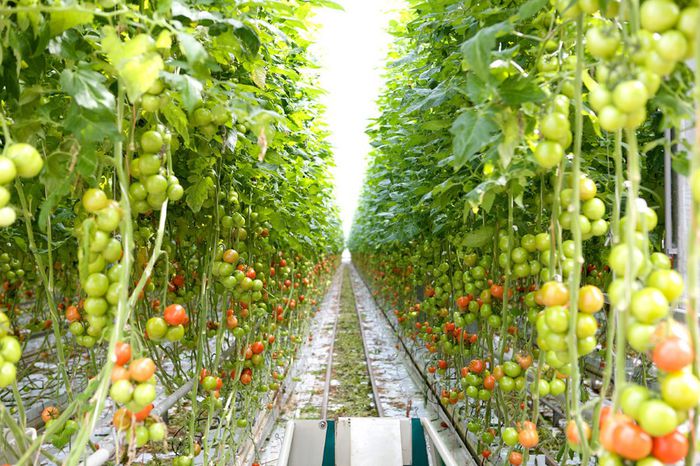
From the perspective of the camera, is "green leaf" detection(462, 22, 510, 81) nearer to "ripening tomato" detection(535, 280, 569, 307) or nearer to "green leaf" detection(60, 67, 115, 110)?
"ripening tomato" detection(535, 280, 569, 307)

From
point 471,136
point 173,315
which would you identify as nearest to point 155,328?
point 173,315

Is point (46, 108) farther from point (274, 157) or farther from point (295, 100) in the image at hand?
point (295, 100)

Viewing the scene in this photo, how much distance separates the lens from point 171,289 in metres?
2.85

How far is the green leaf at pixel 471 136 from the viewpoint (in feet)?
3.65

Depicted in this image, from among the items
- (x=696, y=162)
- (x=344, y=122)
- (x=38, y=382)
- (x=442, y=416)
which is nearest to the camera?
(x=696, y=162)

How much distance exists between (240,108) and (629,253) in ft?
3.00

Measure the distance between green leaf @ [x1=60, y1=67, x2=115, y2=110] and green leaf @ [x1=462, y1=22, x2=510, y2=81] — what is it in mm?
846

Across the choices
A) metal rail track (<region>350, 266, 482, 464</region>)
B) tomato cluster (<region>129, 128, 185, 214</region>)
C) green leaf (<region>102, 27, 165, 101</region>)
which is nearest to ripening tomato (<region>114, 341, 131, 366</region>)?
tomato cluster (<region>129, 128, 185, 214</region>)

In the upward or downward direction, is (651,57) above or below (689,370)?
above

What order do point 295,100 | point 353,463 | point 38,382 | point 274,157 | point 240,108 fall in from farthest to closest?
1. point 38,382
2. point 295,100
3. point 353,463
4. point 274,157
5. point 240,108

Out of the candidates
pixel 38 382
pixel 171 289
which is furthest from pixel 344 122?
pixel 171 289

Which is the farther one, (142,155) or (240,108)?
(142,155)

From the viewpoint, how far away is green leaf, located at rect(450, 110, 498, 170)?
3.65ft

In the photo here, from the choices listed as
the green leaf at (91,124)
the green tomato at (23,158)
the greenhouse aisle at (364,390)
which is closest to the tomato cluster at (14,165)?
the green tomato at (23,158)
